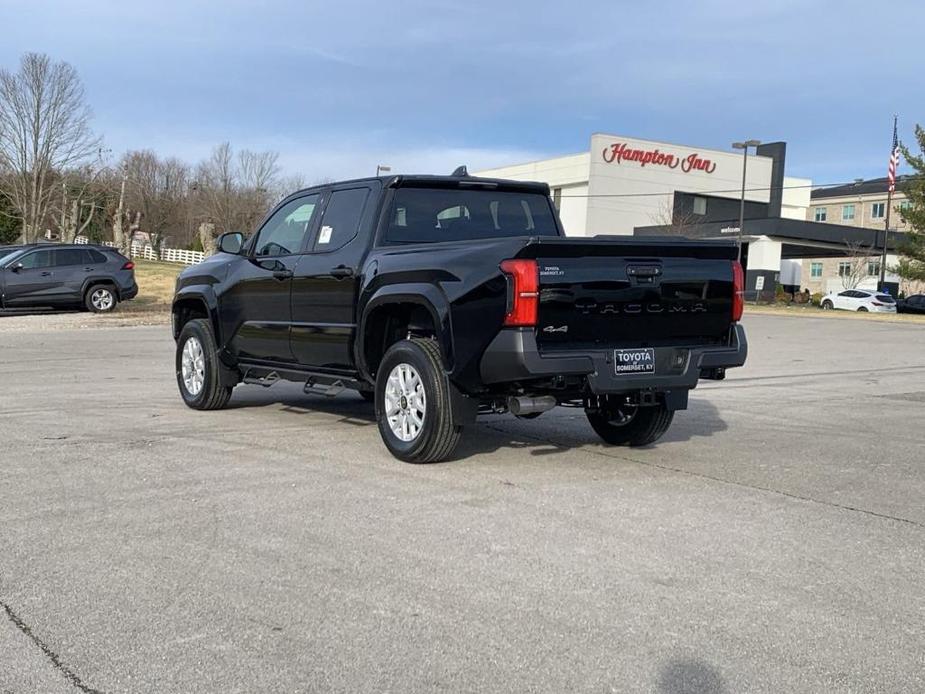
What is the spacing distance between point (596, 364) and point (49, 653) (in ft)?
11.7

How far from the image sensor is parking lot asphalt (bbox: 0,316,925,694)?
3.30 metres

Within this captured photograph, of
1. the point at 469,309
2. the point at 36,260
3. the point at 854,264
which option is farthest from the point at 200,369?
the point at 854,264

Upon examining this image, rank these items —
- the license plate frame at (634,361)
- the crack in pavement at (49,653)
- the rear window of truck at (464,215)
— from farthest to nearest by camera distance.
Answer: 1. the rear window of truck at (464,215)
2. the license plate frame at (634,361)
3. the crack in pavement at (49,653)

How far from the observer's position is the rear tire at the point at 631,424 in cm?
727

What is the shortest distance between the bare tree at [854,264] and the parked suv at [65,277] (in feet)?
156

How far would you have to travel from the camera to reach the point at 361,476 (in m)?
6.13


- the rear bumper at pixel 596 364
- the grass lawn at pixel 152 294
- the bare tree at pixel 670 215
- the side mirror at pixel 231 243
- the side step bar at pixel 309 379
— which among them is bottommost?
the grass lawn at pixel 152 294

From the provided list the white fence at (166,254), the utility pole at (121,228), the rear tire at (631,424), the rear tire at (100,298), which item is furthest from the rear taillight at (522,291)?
the white fence at (166,254)

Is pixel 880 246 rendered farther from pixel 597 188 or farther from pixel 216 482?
pixel 216 482

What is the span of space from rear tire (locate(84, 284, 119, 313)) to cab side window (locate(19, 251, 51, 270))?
4.09 ft

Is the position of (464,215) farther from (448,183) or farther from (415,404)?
(415,404)

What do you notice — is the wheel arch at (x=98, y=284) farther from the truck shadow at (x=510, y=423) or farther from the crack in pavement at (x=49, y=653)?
the crack in pavement at (x=49, y=653)

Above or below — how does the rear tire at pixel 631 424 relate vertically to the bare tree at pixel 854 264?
below

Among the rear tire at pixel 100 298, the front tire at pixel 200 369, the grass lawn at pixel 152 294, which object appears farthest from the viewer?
the grass lawn at pixel 152 294
